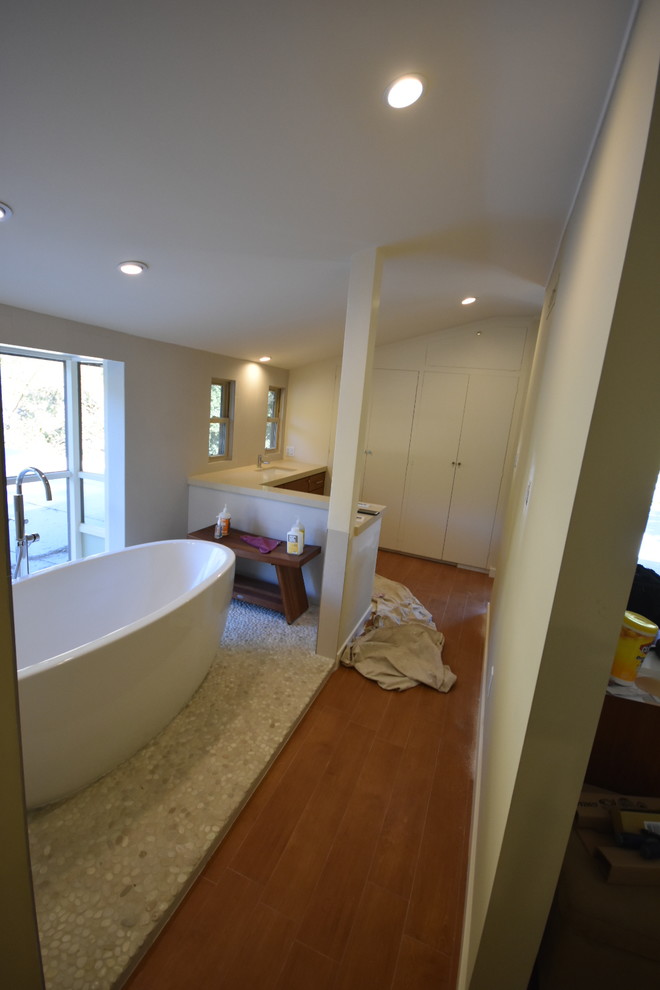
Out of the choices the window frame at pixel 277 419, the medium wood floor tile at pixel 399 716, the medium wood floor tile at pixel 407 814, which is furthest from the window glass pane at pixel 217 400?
the medium wood floor tile at pixel 407 814

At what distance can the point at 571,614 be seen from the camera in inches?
31.6

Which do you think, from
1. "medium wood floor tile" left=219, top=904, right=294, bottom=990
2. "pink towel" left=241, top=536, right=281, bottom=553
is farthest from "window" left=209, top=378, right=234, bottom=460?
"medium wood floor tile" left=219, top=904, right=294, bottom=990

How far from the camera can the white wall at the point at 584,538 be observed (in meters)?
0.70

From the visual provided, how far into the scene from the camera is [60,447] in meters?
3.05

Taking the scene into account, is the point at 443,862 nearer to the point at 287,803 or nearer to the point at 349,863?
the point at 349,863

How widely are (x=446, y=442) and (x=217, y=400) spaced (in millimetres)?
2312

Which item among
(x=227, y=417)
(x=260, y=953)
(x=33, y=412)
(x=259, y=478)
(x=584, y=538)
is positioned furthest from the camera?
(x=227, y=417)

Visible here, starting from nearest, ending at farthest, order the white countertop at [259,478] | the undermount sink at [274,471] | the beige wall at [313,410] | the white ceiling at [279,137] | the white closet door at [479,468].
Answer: the white ceiling at [279,137] → the white countertop at [259,478] → the undermount sink at [274,471] → the white closet door at [479,468] → the beige wall at [313,410]

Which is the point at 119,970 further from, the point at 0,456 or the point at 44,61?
the point at 44,61

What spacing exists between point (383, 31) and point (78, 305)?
2013 mm

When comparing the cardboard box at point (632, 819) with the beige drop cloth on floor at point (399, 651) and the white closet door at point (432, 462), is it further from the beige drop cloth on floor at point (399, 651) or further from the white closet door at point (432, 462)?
the white closet door at point (432, 462)

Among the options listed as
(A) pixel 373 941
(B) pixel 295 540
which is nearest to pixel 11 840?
(A) pixel 373 941

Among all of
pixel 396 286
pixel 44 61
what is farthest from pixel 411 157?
pixel 396 286

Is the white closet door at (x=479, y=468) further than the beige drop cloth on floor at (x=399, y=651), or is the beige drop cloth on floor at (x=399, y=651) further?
the white closet door at (x=479, y=468)
